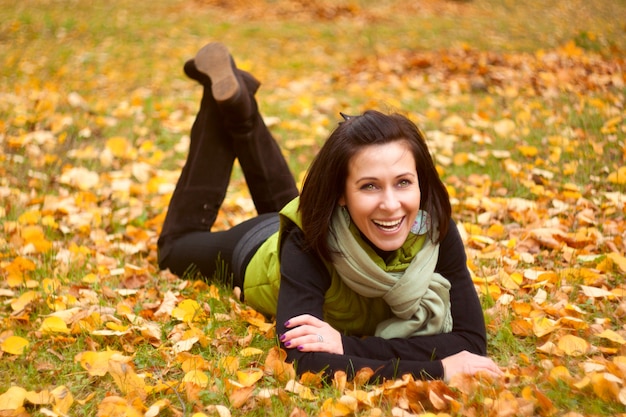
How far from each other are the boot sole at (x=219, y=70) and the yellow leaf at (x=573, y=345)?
1.74 metres

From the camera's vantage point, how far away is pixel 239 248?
2.93m

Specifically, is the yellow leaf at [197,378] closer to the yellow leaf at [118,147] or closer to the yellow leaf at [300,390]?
the yellow leaf at [300,390]

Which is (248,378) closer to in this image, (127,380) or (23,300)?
(127,380)

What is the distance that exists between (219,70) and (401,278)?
1.50m

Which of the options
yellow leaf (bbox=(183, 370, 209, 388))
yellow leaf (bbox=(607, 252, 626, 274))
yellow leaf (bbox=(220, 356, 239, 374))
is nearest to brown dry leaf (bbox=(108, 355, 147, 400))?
yellow leaf (bbox=(183, 370, 209, 388))

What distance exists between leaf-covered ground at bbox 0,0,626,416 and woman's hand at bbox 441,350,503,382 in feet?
0.22

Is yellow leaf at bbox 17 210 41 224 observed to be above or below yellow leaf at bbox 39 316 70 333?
above

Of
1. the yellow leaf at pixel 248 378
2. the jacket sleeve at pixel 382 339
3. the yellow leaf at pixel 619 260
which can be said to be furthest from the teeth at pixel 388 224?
the yellow leaf at pixel 619 260

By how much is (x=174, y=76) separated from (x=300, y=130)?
2591 millimetres

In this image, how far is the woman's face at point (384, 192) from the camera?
2.10 meters

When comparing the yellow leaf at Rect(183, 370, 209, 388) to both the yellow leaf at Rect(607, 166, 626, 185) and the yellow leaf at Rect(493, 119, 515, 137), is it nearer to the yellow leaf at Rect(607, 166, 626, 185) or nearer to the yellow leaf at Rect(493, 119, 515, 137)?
the yellow leaf at Rect(607, 166, 626, 185)

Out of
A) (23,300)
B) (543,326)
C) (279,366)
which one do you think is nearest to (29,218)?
(23,300)

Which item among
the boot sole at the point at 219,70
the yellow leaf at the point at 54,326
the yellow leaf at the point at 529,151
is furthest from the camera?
the yellow leaf at the point at 529,151

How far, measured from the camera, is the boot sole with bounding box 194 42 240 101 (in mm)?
3014
